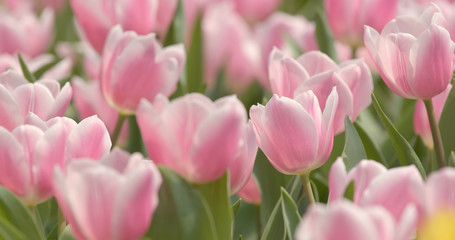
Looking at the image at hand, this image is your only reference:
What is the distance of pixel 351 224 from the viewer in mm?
465

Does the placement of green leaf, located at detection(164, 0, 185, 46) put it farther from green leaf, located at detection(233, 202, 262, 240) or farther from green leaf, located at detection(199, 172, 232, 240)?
green leaf, located at detection(199, 172, 232, 240)

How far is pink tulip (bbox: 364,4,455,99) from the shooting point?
29.6 inches

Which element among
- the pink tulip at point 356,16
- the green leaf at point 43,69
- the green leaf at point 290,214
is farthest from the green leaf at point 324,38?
the green leaf at point 290,214

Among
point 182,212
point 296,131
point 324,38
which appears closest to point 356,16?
point 324,38

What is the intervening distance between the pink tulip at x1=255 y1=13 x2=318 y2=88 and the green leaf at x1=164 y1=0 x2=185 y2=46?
0.20m

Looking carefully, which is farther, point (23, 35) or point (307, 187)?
point (23, 35)

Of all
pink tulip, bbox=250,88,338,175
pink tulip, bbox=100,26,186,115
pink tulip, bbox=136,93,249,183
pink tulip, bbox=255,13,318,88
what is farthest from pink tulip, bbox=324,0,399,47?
pink tulip, bbox=136,93,249,183

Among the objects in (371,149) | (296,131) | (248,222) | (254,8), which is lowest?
(254,8)

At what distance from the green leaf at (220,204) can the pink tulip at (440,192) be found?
196mm

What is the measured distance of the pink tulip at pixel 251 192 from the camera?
0.87 m

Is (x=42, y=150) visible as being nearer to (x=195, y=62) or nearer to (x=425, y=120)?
(x=425, y=120)

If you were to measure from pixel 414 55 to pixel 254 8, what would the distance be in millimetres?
1396

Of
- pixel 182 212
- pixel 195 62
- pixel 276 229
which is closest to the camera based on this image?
pixel 182 212

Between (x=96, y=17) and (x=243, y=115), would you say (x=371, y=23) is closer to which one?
(x=96, y=17)
